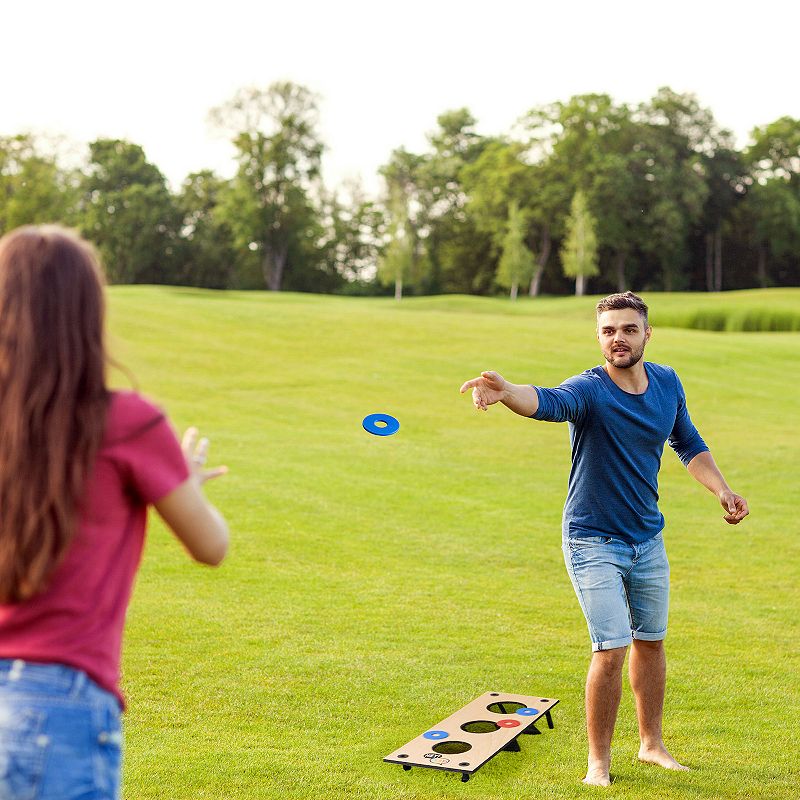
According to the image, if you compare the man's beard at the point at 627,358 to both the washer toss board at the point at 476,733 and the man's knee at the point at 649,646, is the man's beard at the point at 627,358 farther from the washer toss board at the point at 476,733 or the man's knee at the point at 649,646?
the washer toss board at the point at 476,733

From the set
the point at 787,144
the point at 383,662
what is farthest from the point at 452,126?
the point at 383,662

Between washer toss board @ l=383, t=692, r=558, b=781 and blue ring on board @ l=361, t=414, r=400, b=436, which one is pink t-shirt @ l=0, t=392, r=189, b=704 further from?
washer toss board @ l=383, t=692, r=558, b=781

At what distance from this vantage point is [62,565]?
2.25 meters

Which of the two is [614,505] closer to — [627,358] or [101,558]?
[627,358]

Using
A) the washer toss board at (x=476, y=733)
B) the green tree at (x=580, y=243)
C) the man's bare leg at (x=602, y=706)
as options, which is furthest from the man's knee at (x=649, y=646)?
the green tree at (x=580, y=243)

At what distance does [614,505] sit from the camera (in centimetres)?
529

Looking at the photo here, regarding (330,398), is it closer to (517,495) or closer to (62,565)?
(517,495)

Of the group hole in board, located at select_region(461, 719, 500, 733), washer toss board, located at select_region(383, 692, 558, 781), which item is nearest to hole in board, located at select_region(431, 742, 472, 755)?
washer toss board, located at select_region(383, 692, 558, 781)

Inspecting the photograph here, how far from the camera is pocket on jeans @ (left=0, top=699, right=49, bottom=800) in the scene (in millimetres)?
2195

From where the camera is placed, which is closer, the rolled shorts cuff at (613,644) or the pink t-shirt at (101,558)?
the pink t-shirt at (101,558)

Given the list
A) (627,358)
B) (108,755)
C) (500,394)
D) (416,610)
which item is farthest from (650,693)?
(108,755)

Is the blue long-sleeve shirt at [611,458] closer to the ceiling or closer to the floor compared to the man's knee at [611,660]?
closer to the ceiling

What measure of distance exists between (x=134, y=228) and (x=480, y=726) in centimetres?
6910

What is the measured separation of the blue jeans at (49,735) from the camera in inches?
86.5
